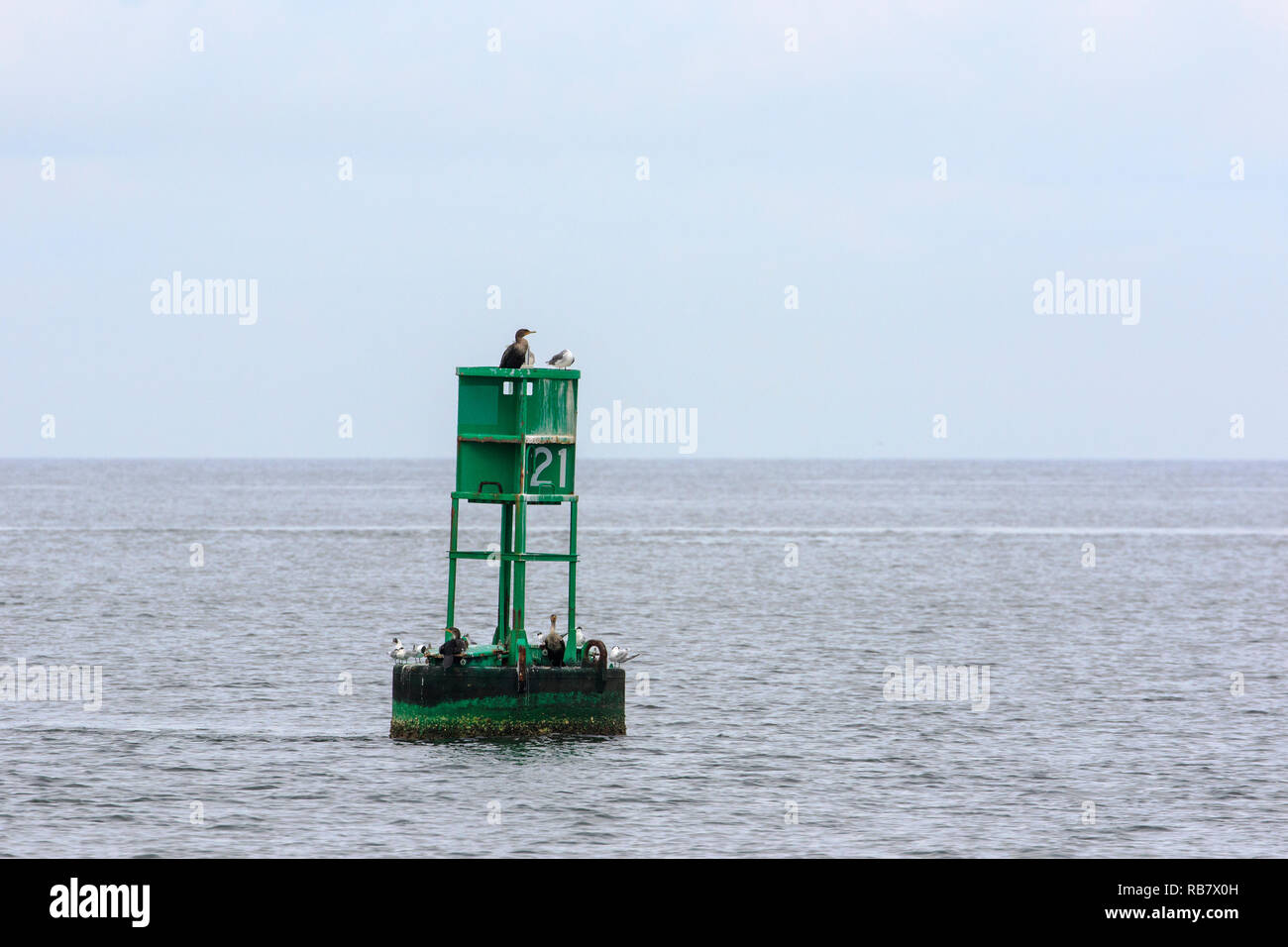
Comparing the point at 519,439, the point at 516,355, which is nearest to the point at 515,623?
the point at 519,439

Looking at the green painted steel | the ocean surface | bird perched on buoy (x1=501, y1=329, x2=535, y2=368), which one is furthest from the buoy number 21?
the ocean surface

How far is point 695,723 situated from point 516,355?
10.6m

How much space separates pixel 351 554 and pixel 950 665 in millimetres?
59443

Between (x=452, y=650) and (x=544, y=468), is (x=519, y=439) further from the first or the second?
(x=452, y=650)

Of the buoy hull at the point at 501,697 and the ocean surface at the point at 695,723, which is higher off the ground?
the buoy hull at the point at 501,697

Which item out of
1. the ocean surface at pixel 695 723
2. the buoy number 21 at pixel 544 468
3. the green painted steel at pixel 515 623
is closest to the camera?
the ocean surface at pixel 695 723

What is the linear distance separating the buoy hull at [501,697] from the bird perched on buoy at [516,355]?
549 centimetres

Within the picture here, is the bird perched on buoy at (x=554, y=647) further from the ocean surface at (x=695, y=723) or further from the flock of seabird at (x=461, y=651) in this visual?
the ocean surface at (x=695, y=723)

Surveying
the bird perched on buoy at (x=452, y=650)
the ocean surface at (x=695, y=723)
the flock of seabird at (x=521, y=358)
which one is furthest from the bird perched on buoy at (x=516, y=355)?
the ocean surface at (x=695, y=723)

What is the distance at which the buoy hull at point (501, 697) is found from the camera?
93.9ft

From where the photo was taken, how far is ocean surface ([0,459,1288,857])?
25.2 m

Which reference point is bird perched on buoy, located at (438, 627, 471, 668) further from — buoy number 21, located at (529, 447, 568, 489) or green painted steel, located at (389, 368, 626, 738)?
buoy number 21, located at (529, 447, 568, 489)
